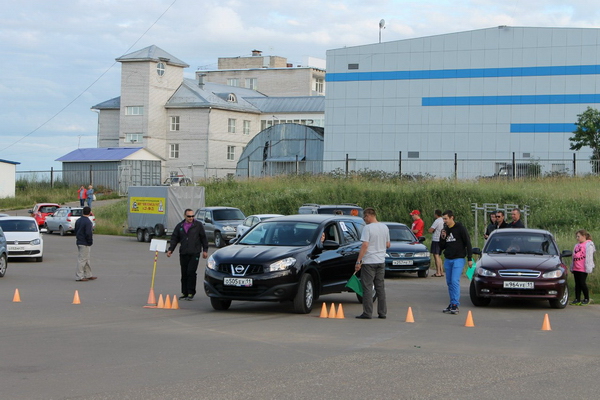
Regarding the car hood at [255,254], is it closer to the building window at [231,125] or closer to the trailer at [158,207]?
the trailer at [158,207]

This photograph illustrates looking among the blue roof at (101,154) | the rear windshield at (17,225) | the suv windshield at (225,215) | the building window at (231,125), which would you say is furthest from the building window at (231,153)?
the rear windshield at (17,225)

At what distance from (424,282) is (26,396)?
15.8m

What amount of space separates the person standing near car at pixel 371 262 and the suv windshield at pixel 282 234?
142cm

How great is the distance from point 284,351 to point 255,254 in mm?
4227

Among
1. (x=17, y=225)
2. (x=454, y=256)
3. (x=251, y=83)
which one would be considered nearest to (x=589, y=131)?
(x=17, y=225)

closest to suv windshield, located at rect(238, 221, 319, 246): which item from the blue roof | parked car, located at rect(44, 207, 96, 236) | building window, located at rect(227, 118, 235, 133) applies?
parked car, located at rect(44, 207, 96, 236)

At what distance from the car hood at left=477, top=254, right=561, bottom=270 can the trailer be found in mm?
22856

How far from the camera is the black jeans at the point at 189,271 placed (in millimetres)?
16547

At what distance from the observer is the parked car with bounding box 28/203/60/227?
47.5m

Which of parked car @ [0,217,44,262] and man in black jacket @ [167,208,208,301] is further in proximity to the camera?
parked car @ [0,217,44,262]

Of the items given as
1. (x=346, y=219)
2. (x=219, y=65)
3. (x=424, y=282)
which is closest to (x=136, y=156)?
(x=219, y=65)

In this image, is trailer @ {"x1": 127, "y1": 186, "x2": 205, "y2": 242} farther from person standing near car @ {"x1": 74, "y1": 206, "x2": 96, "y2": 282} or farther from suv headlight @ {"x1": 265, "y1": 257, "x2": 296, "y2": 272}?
suv headlight @ {"x1": 265, "y1": 257, "x2": 296, "y2": 272}

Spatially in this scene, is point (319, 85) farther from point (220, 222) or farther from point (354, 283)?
point (354, 283)

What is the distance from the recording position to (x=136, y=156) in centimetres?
7238
